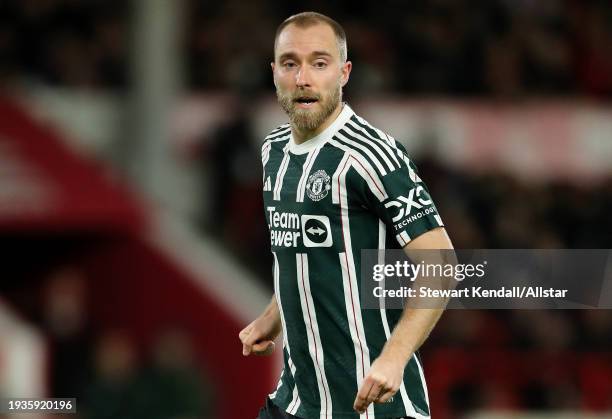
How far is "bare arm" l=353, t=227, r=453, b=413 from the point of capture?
3789 mm

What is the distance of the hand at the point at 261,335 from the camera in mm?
4559

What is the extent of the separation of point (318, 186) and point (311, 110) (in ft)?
0.80

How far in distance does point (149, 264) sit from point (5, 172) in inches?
55.9

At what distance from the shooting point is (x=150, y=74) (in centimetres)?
1072

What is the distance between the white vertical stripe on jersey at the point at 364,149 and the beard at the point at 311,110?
→ 0.08 meters

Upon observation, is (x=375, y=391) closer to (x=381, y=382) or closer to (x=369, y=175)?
(x=381, y=382)

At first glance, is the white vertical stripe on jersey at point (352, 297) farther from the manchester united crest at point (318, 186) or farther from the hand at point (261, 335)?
the hand at point (261, 335)

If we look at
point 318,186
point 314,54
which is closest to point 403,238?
point 318,186

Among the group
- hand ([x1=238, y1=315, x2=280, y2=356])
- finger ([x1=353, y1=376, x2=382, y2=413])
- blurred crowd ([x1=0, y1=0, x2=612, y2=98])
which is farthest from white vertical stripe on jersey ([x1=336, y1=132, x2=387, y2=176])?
blurred crowd ([x1=0, y1=0, x2=612, y2=98])

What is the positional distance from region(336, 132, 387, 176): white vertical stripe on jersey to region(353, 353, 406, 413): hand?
557 millimetres

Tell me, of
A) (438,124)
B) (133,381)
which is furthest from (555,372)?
(133,381)

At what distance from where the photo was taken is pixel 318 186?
4.11m

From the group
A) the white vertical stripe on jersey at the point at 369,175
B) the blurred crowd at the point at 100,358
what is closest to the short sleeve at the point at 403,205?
the white vertical stripe on jersey at the point at 369,175

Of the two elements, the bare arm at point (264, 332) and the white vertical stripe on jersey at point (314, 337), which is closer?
the white vertical stripe on jersey at point (314, 337)
